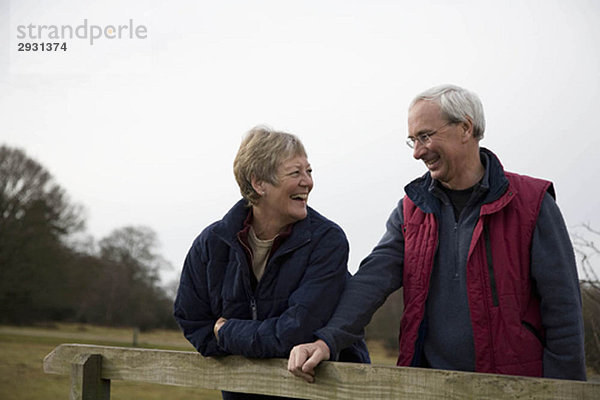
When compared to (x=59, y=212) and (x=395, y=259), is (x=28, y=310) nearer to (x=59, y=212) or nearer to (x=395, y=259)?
(x=59, y=212)

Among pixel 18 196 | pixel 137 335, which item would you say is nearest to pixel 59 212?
pixel 18 196

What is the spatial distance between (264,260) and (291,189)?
0.92ft

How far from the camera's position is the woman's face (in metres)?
2.28

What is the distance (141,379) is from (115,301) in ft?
38.4

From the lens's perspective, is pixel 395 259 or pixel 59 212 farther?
pixel 59 212

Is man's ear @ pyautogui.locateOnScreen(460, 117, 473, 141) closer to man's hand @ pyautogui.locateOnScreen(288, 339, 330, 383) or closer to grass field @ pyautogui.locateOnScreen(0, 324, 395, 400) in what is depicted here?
man's hand @ pyautogui.locateOnScreen(288, 339, 330, 383)

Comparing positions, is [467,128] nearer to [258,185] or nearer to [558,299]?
[558,299]

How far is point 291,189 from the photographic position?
2.28m

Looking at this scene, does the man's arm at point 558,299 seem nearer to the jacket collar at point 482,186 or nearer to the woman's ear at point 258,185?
the jacket collar at point 482,186

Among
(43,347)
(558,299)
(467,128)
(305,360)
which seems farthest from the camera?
(43,347)

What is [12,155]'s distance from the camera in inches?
590

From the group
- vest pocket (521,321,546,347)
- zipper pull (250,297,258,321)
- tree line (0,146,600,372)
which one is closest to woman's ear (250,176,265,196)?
zipper pull (250,297,258,321)

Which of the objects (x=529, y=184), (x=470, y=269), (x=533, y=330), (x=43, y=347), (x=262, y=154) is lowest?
(x=43, y=347)

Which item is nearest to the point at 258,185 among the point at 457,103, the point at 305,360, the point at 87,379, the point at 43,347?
the point at 305,360
